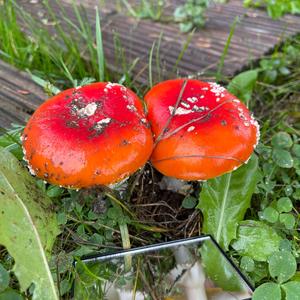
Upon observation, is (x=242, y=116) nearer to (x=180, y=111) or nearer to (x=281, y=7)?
(x=180, y=111)

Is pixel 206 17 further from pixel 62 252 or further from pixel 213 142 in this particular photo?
pixel 62 252

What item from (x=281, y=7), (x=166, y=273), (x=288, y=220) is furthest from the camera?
(x=281, y=7)

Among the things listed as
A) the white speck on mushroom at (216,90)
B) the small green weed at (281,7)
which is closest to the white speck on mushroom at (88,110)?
the white speck on mushroom at (216,90)

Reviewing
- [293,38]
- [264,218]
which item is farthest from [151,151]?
[293,38]

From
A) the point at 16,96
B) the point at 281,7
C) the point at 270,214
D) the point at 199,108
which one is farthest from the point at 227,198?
the point at 281,7

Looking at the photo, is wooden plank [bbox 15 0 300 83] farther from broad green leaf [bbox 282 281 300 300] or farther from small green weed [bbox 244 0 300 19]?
broad green leaf [bbox 282 281 300 300]

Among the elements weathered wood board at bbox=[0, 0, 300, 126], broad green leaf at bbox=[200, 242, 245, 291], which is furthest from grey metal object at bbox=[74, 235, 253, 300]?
weathered wood board at bbox=[0, 0, 300, 126]
